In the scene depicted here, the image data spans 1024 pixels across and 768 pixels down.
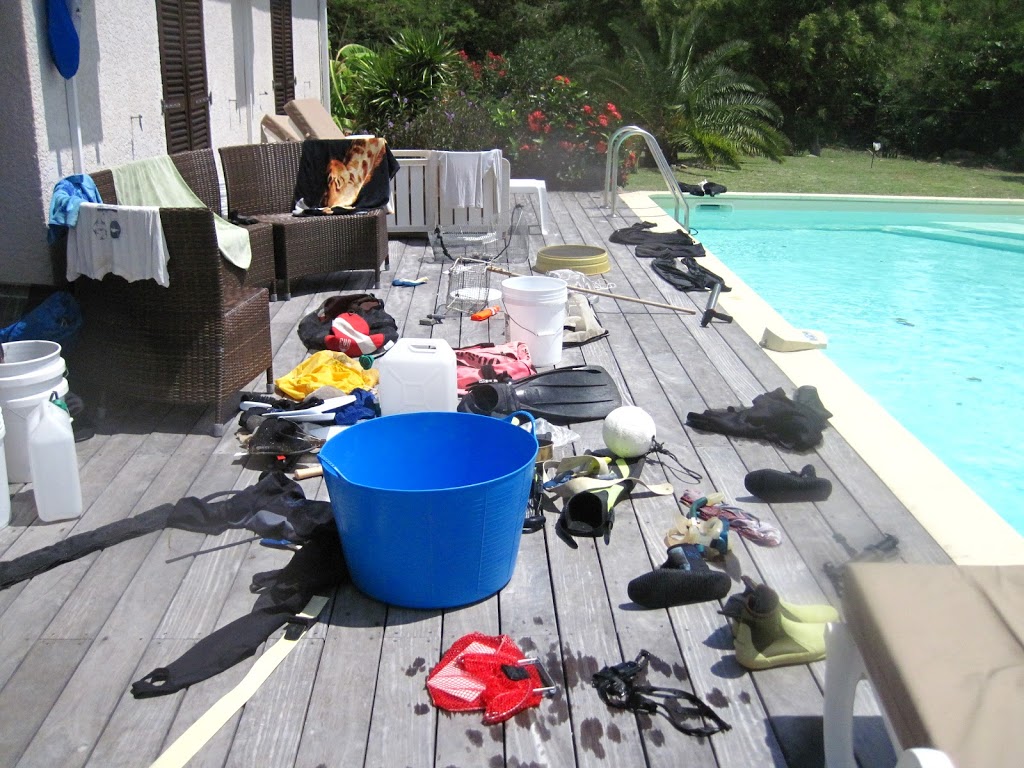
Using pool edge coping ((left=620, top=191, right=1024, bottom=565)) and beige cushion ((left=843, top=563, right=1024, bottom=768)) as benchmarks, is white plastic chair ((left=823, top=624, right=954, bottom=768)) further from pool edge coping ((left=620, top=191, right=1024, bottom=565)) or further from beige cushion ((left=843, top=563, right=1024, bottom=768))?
pool edge coping ((left=620, top=191, right=1024, bottom=565))

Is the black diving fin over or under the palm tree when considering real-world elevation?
under

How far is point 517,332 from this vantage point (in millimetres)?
4691

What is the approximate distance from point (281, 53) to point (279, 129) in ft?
5.41

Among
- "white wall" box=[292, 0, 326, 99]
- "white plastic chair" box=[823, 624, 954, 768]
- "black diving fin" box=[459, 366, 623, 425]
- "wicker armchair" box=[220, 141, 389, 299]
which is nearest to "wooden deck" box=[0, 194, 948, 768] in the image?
"white plastic chair" box=[823, 624, 954, 768]

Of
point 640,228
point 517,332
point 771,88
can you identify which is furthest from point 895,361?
point 771,88

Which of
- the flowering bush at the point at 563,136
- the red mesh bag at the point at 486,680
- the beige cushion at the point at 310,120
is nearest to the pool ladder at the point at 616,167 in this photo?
the flowering bush at the point at 563,136

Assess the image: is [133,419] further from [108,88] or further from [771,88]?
[771,88]

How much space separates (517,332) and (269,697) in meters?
2.66

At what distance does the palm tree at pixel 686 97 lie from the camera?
532 inches

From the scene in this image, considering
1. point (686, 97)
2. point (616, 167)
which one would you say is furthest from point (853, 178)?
point (616, 167)

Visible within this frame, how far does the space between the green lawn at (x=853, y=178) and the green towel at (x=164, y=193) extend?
7.49m

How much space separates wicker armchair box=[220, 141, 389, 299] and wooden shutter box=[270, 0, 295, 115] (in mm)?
3106

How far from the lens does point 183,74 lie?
20.7 ft

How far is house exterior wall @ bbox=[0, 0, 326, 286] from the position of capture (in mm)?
3842
